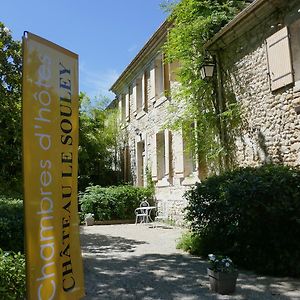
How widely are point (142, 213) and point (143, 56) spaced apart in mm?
5927

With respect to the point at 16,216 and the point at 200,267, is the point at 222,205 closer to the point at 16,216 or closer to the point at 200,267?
the point at 200,267

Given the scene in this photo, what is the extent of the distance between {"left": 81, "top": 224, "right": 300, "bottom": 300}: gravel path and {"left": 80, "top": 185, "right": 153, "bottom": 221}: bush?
16.6 feet

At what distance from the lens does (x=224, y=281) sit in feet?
15.6

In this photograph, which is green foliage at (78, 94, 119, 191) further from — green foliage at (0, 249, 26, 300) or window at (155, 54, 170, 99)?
green foliage at (0, 249, 26, 300)

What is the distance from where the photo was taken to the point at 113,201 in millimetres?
14195

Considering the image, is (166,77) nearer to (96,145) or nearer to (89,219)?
(89,219)

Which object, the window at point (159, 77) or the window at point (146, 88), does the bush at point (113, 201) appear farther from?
the window at point (159, 77)

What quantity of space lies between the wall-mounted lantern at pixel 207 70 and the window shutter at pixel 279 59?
185cm

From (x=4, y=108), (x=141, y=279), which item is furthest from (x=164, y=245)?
(x=4, y=108)

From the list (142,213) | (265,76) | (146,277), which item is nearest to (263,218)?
(146,277)

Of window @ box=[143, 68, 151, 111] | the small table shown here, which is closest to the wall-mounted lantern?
the small table

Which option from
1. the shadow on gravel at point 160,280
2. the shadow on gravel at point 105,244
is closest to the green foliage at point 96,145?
the shadow on gravel at point 105,244

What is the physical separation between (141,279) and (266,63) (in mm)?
4946

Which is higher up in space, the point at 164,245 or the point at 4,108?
the point at 4,108
